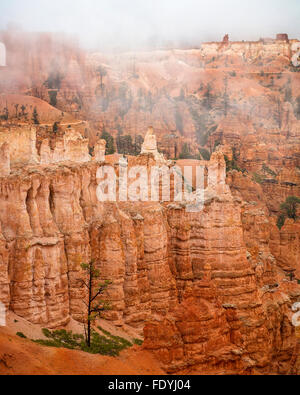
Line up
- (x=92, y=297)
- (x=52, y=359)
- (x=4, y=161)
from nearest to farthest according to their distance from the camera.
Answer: (x=52, y=359) < (x=4, y=161) < (x=92, y=297)

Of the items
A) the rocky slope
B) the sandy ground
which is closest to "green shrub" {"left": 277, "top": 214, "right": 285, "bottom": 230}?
the rocky slope

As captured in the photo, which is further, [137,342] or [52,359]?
[137,342]

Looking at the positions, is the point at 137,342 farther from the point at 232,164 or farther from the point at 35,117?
the point at 232,164

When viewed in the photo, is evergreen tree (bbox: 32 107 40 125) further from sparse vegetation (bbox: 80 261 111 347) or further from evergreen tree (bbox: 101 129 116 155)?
sparse vegetation (bbox: 80 261 111 347)

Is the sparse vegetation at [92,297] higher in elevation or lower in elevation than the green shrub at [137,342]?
higher

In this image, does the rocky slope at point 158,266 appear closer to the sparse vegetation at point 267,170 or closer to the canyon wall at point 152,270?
the canyon wall at point 152,270

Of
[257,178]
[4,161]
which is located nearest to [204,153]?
[257,178]

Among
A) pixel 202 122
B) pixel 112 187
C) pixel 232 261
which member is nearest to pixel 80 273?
pixel 112 187

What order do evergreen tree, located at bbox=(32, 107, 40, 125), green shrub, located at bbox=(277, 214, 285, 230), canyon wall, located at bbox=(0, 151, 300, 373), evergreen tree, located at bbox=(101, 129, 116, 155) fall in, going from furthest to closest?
green shrub, located at bbox=(277, 214, 285, 230), evergreen tree, located at bbox=(101, 129, 116, 155), evergreen tree, located at bbox=(32, 107, 40, 125), canyon wall, located at bbox=(0, 151, 300, 373)

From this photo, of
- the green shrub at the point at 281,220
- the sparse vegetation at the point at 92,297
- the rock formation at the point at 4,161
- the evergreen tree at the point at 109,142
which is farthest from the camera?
the green shrub at the point at 281,220

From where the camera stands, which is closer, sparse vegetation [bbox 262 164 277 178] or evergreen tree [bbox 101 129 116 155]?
evergreen tree [bbox 101 129 116 155]

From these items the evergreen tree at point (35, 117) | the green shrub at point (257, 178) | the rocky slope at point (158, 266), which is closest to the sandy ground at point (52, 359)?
the rocky slope at point (158, 266)
